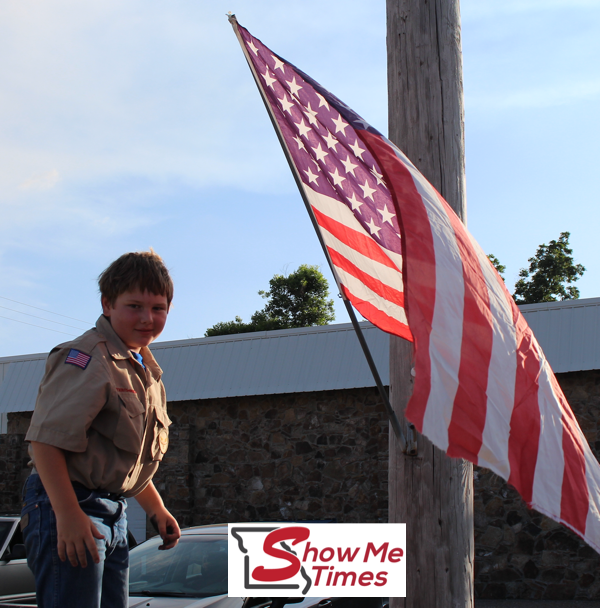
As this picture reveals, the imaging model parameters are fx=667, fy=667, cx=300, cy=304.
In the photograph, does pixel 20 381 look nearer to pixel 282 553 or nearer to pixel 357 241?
pixel 282 553

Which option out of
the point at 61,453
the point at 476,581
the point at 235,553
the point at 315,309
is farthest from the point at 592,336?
the point at 315,309

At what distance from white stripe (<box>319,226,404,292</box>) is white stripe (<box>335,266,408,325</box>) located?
0.07 meters

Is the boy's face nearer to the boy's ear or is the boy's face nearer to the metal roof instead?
the boy's ear

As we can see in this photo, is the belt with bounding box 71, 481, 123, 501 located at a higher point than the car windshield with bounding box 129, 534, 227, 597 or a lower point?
higher

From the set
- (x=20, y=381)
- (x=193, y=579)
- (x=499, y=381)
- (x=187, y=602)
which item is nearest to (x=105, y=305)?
(x=499, y=381)

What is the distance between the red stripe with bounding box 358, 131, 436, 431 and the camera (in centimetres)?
213

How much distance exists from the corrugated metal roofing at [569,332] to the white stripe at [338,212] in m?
8.02

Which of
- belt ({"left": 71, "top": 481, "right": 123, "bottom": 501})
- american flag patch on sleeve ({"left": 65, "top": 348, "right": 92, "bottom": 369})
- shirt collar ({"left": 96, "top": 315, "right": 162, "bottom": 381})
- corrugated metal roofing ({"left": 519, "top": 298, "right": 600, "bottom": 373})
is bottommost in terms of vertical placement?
belt ({"left": 71, "top": 481, "right": 123, "bottom": 501})

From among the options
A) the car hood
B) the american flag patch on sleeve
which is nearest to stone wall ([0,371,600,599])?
the car hood

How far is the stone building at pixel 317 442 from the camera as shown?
10.3 meters

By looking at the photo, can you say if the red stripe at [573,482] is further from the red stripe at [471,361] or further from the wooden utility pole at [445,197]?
the wooden utility pole at [445,197]

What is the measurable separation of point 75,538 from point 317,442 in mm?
10057

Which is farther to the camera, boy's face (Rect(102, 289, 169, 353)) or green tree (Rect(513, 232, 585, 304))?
green tree (Rect(513, 232, 585, 304))

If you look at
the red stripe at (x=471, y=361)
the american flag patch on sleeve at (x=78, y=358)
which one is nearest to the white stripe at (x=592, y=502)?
the red stripe at (x=471, y=361)
